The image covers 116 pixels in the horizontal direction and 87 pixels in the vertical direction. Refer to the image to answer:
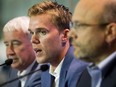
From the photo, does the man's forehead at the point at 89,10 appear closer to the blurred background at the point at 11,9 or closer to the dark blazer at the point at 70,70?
the dark blazer at the point at 70,70

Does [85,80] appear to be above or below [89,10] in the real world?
below

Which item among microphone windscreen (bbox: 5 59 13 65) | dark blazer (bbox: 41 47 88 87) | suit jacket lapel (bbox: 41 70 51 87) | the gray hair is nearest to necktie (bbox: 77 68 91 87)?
dark blazer (bbox: 41 47 88 87)

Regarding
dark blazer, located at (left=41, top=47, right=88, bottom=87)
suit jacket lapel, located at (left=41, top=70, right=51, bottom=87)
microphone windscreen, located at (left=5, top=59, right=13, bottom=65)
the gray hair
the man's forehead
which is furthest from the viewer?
the gray hair

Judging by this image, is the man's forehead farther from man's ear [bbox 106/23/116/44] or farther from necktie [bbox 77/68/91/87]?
necktie [bbox 77/68/91/87]

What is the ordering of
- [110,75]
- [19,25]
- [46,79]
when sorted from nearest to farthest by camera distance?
[110,75]
[46,79]
[19,25]

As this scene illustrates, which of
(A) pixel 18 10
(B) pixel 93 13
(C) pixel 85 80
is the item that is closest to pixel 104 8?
(B) pixel 93 13

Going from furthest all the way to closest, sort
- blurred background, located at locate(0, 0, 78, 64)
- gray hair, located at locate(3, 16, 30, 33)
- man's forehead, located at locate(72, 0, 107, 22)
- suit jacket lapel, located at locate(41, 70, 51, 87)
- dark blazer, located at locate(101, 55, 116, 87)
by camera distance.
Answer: blurred background, located at locate(0, 0, 78, 64)
gray hair, located at locate(3, 16, 30, 33)
suit jacket lapel, located at locate(41, 70, 51, 87)
man's forehead, located at locate(72, 0, 107, 22)
dark blazer, located at locate(101, 55, 116, 87)

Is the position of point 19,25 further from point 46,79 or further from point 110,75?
point 110,75

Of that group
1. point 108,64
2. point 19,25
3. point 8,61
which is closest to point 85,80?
point 108,64

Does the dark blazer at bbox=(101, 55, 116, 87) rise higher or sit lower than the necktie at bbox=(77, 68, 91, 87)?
higher

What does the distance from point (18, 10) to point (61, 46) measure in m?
1.59

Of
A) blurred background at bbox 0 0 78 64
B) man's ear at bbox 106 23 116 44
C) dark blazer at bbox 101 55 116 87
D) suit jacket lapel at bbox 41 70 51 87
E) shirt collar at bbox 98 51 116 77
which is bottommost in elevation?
suit jacket lapel at bbox 41 70 51 87

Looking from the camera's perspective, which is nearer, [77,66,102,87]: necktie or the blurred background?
[77,66,102,87]: necktie

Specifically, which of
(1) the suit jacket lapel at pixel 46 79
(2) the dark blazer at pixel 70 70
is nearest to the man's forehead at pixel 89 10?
(2) the dark blazer at pixel 70 70
